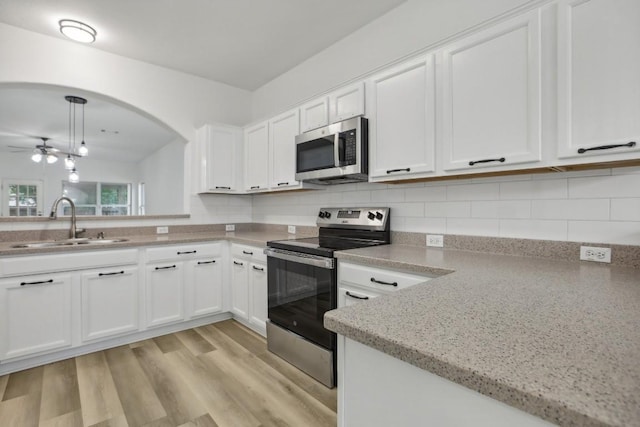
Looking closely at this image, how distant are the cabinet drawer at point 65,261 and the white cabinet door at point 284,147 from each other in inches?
55.4

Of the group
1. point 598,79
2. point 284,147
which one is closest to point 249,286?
point 284,147

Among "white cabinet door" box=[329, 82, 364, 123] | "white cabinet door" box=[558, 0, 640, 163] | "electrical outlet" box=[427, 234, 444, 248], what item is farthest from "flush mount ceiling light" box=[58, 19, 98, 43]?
"white cabinet door" box=[558, 0, 640, 163]

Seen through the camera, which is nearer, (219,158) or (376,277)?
(376,277)

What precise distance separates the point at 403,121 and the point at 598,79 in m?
0.94

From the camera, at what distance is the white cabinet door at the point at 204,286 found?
117 inches

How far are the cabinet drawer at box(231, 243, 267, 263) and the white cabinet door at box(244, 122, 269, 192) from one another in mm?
655

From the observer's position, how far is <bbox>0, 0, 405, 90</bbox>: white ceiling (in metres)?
2.38

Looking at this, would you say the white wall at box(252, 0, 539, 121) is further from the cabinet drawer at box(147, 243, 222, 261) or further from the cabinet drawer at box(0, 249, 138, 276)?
the cabinet drawer at box(0, 249, 138, 276)

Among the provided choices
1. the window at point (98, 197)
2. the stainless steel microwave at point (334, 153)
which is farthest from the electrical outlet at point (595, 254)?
the window at point (98, 197)

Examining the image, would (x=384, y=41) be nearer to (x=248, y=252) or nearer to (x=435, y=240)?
(x=435, y=240)

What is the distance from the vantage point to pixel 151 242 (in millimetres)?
2736

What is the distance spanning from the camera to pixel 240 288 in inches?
119

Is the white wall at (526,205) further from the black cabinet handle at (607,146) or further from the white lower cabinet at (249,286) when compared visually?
the white lower cabinet at (249,286)

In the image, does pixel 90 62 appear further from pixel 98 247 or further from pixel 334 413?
pixel 334 413
